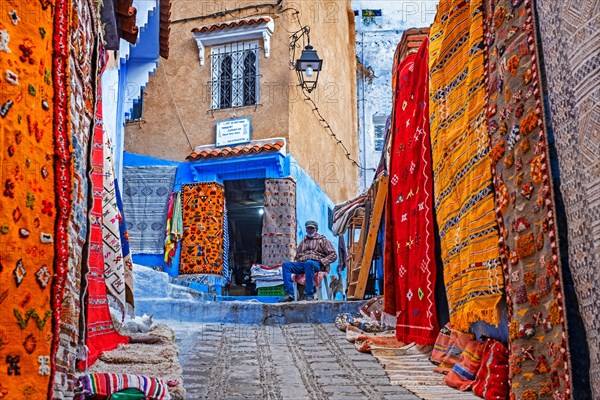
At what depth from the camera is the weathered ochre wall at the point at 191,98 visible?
13023 mm

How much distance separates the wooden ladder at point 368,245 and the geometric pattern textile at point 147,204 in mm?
5323

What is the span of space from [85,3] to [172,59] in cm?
1125

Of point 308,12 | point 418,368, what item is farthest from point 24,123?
point 308,12

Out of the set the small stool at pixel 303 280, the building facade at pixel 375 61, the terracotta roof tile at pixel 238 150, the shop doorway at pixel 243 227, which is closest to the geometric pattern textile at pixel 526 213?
the small stool at pixel 303 280

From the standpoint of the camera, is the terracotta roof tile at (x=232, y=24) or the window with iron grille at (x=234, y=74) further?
the window with iron grille at (x=234, y=74)

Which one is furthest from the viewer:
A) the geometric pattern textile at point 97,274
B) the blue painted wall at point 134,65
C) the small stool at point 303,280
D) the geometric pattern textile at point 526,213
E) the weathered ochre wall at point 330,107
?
the weathered ochre wall at point 330,107

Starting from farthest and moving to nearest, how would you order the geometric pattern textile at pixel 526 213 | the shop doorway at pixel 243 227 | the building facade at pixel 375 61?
1. the building facade at pixel 375 61
2. the shop doorway at pixel 243 227
3. the geometric pattern textile at pixel 526 213

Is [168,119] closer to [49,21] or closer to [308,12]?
[308,12]

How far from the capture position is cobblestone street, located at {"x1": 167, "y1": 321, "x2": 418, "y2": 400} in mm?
3270

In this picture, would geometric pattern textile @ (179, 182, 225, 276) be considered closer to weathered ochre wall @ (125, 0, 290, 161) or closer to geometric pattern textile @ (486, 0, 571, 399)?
weathered ochre wall @ (125, 0, 290, 161)

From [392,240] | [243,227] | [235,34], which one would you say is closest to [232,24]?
[235,34]

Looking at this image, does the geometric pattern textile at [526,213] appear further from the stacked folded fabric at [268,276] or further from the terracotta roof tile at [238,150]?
the stacked folded fabric at [268,276]

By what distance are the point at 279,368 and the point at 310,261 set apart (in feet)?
19.3

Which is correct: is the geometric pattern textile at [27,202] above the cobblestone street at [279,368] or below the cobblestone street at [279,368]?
Result: above
